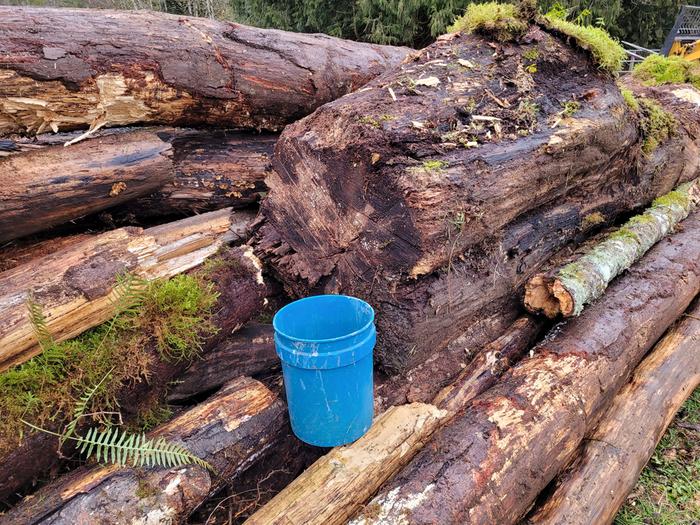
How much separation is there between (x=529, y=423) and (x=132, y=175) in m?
2.73

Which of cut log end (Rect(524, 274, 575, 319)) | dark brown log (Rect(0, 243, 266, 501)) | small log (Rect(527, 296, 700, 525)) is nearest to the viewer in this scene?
dark brown log (Rect(0, 243, 266, 501))

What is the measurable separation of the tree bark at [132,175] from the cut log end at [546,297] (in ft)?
6.13

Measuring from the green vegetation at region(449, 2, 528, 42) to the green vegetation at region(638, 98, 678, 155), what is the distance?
1565 mm

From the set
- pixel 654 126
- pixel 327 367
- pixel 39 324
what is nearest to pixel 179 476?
pixel 327 367

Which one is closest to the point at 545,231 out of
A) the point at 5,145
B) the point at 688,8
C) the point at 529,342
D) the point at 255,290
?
the point at 529,342

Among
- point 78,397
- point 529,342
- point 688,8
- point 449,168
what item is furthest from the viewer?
point 688,8

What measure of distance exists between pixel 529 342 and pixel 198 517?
2.20 metres

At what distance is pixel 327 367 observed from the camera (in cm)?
218

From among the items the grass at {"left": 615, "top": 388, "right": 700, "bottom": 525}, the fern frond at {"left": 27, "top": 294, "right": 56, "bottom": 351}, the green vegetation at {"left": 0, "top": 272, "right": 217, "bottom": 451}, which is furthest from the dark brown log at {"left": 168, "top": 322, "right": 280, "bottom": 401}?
the grass at {"left": 615, "top": 388, "right": 700, "bottom": 525}

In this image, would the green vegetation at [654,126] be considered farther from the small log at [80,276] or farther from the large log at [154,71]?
the small log at [80,276]

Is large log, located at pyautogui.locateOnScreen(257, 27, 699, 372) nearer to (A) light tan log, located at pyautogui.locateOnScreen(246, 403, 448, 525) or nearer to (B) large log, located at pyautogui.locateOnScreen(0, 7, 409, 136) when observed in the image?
(A) light tan log, located at pyautogui.locateOnScreen(246, 403, 448, 525)

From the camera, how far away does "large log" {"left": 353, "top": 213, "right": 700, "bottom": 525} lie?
7.07ft

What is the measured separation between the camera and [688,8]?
9.33 m

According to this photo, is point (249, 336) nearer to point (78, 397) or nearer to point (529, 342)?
point (78, 397)
